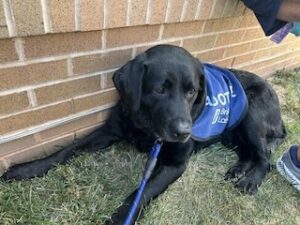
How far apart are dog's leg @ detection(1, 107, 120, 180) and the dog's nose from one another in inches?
22.1

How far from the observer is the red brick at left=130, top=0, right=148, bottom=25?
6.16 ft

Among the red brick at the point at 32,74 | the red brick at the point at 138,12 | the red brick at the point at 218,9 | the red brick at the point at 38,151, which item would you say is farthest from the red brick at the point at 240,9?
the red brick at the point at 38,151

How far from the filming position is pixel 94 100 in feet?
7.13

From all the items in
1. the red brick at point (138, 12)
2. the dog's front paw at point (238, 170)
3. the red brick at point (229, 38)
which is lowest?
the dog's front paw at point (238, 170)

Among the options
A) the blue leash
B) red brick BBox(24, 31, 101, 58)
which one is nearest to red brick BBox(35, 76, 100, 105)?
red brick BBox(24, 31, 101, 58)

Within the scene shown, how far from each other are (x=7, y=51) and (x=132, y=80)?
633 mm

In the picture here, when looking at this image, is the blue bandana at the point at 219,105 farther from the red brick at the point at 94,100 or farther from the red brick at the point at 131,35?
the red brick at the point at 94,100

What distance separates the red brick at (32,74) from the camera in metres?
1.67

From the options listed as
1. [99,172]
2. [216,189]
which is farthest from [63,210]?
[216,189]

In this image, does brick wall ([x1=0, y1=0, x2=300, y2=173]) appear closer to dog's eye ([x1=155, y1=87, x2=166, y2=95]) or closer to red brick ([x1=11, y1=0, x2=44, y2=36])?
red brick ([x1=11, y1=0, x2=44, y2=36])

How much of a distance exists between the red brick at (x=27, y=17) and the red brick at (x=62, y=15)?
0.06m

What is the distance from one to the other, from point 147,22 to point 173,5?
0.21 meters

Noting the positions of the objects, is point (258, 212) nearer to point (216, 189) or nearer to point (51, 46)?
point (216, 189)

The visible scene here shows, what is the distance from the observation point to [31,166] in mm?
1975
